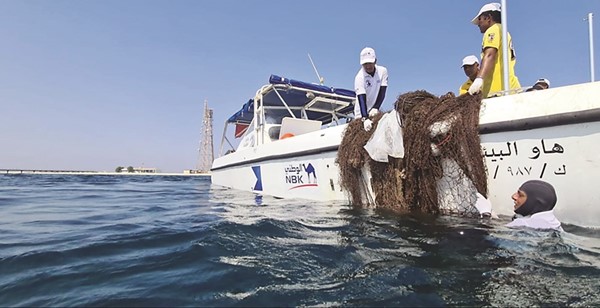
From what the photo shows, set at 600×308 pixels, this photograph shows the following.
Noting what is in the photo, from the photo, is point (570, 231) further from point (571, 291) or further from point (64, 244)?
point (64, 244)

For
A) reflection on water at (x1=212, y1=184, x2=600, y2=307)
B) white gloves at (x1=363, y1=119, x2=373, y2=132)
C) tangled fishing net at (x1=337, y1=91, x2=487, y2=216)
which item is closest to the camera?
reflection on water at (x1=212, y1=184, x2=600, y2=307)

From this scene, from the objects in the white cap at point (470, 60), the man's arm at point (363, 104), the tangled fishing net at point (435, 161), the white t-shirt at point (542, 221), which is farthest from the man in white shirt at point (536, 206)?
the man's arm at point (363, 104)

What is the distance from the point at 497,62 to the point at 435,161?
4.65 feet

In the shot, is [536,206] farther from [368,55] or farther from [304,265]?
[368,55]

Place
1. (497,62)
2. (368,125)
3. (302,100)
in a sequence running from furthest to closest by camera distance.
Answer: (302,100) → (368,125) → (497,62)

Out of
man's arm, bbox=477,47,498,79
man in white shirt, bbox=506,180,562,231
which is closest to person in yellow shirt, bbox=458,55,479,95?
man's arm, bbox=477,47,498,79

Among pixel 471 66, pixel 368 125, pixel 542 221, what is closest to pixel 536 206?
pixel 542 221

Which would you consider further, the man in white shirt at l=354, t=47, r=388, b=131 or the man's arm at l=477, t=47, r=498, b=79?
the man in white shirt at l=354, t=47, r=388, b=131

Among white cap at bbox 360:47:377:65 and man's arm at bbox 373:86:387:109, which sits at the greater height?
white cap at bbox 360:47:377:65

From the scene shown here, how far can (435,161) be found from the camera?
343 centimetres

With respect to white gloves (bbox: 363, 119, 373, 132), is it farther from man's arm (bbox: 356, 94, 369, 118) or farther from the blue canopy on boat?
the blue canopy on boat

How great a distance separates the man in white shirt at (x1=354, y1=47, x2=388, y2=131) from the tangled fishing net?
611mm

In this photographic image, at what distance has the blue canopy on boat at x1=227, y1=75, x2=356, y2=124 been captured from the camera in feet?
24.6

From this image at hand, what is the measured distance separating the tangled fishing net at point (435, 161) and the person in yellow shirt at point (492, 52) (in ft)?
1.66
